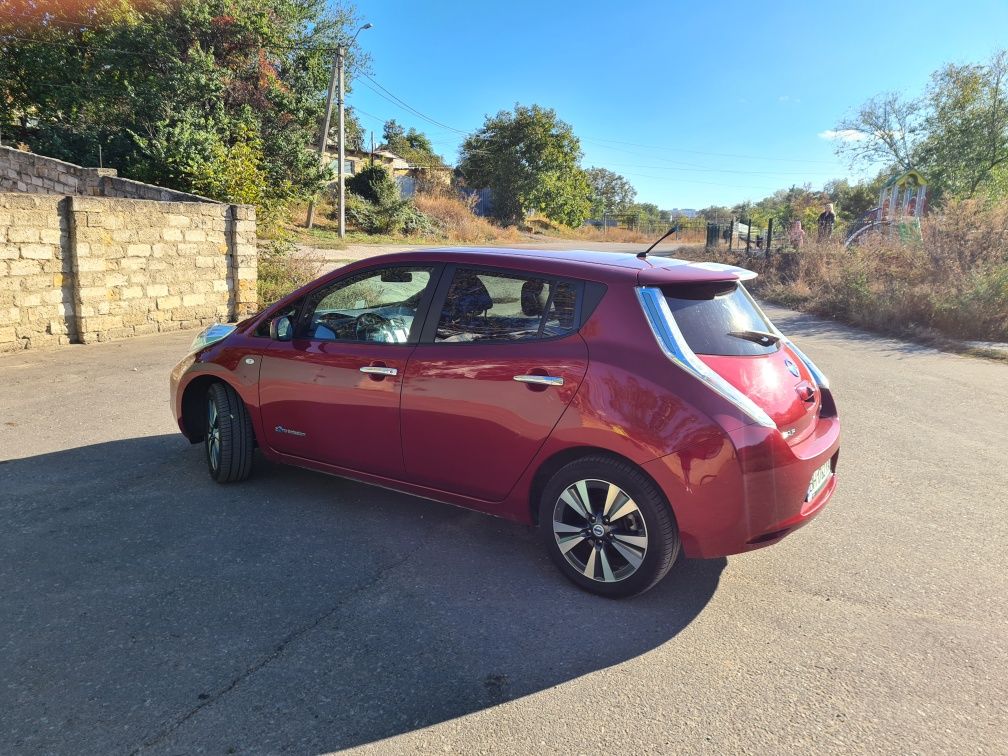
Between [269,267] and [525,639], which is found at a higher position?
[269,267]

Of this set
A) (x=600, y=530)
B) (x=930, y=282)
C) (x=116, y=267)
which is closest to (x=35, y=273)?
(x=116, y=267)

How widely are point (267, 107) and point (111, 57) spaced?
4.75 meters

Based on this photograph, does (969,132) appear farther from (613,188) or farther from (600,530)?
(613,188)

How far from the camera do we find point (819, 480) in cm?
330

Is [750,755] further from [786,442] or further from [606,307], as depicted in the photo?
[606,307]

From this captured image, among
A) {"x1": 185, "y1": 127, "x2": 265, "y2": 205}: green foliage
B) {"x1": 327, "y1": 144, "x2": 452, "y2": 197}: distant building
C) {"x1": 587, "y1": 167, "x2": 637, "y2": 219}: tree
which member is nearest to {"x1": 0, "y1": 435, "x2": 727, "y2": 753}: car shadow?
{"x1": 185, "y1": 127, "x2": 265, "y2": 205}: green foliage

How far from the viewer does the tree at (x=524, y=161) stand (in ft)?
161

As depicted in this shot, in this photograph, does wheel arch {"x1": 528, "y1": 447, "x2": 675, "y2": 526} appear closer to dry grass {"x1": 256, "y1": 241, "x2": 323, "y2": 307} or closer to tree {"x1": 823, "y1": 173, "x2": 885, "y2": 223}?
dry grass {"x1": 256, "y1": 241, "x2": 323, "y2": 307}


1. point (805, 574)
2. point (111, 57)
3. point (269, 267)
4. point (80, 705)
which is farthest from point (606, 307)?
point (111, 57)

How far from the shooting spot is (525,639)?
115 inches

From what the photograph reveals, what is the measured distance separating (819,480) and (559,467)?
4.26 feet

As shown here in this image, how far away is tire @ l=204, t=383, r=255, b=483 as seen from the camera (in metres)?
4.46

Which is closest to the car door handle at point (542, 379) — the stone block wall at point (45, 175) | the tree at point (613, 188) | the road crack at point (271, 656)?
the road crack at point (271, 656)

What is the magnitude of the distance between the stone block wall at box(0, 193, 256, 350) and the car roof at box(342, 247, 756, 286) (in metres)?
7.16
